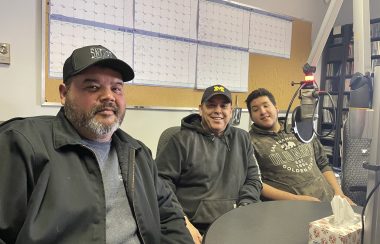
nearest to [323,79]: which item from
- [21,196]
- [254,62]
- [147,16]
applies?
[254,62]

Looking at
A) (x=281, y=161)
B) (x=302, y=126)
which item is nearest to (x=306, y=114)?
(x=302, y=126)

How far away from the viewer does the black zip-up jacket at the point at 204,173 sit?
72.1 inches

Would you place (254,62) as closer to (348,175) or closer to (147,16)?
(147,16)

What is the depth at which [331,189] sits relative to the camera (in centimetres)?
237

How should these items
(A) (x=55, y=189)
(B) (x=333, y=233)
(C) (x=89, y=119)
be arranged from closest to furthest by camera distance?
Result: (B) (x=333, y=233)
(A) (x=55, y=189)
(C) (x=89, y=119)

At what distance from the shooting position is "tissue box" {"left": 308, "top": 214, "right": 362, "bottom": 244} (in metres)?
0.88

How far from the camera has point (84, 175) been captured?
1122 millimetres

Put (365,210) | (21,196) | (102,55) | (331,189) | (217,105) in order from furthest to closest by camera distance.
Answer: (331,189), (217,105), (102,55), (21,196), (365,210)

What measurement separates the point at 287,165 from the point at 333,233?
1.39 metres

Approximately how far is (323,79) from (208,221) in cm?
326

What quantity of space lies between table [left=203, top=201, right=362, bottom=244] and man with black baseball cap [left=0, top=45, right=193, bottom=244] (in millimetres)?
264

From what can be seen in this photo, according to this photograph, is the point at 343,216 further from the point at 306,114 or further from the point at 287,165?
the point at 287,165

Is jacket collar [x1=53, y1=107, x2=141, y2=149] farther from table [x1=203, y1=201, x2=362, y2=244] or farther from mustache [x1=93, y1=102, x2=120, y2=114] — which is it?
table [x1=203, y1=201, x2=362, y2=244]

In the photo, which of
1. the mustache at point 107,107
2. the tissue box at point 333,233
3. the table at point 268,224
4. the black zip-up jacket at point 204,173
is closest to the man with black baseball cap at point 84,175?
the mustache at point 107,107
